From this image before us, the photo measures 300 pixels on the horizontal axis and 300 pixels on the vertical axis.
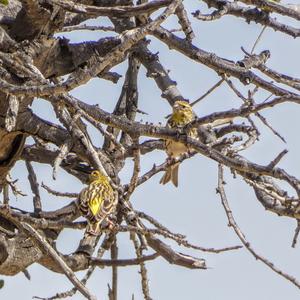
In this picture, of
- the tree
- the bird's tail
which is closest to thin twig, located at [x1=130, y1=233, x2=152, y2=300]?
the tree

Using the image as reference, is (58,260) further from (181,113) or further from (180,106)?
(181,113)

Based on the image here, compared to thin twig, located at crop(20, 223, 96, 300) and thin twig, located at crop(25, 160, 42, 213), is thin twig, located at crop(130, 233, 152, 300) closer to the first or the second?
thin twig, located at crop(20, 223, 96, 300)

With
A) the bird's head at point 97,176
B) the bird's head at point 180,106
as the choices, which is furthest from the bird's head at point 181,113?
the bird's head at point 97,176

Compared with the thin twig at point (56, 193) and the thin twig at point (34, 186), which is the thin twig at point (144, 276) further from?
the thin twig at point (34, 186)

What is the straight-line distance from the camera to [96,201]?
17.4ft

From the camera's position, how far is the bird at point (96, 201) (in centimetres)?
494

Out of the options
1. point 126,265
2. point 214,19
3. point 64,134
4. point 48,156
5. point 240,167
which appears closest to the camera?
point 240,167

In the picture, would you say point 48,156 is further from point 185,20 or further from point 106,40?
point 185,20

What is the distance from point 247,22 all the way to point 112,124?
4.87 ft

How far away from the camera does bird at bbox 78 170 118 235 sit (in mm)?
4938

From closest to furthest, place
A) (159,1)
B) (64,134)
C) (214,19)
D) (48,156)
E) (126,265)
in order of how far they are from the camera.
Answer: (159,1) → (214,19) → (126,265) → (64,134) → (48,156)

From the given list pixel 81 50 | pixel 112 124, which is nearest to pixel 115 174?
pixel 81 50

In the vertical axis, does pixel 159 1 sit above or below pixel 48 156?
below

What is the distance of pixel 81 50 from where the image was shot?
16.9ft
